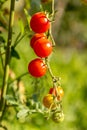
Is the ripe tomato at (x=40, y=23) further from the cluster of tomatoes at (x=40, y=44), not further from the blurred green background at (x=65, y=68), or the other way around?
the blurred green background at (x=65, y=68)

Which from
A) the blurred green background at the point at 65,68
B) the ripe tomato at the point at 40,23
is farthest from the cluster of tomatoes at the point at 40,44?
the blurred green background at the point at 65,68

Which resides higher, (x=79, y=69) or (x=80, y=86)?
(x=79, y=69)

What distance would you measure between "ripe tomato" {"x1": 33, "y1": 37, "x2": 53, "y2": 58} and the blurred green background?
107mm

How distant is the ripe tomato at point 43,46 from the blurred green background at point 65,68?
107mm

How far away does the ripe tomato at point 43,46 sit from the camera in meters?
1.26

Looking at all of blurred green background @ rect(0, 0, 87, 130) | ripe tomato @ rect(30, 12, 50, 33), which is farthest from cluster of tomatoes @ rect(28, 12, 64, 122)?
blurred green background @ rect(0, 0, 87, 130)

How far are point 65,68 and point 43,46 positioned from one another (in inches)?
100

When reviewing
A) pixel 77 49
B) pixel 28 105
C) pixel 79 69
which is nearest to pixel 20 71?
pixel 79 69

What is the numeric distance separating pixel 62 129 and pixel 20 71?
655 mm

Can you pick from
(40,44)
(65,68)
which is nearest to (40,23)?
(40,44)

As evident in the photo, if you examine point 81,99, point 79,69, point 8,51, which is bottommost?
point 8,51

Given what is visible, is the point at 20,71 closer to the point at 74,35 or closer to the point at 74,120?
the point at 74,120

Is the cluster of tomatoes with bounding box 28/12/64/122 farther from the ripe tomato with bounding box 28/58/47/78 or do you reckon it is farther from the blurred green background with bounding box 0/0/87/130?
the blurred green background with bounding box 0/0/87/130

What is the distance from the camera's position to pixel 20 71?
3299 mm
